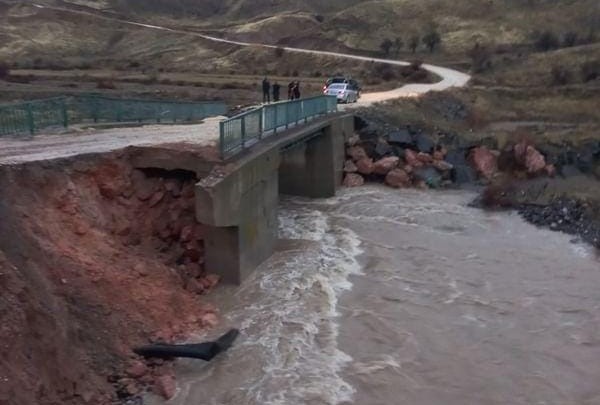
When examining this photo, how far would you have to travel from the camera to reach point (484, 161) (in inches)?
1283

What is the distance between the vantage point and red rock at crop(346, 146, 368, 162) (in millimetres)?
31750

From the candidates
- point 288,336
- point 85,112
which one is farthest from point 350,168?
point 288,336

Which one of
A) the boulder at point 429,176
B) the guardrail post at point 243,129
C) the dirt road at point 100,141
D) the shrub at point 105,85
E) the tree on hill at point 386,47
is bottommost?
the boulder at point 429,176

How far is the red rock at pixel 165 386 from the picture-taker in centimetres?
1188

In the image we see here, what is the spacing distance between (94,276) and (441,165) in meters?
21.2

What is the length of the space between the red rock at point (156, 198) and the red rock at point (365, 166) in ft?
51.1

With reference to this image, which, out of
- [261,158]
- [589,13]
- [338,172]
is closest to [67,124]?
[261,158]

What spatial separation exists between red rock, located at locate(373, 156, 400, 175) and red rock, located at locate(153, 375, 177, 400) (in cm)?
1986

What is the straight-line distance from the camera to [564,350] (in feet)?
47.6

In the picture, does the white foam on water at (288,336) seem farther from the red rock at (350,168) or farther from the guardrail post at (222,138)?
the red rock at (350,168)

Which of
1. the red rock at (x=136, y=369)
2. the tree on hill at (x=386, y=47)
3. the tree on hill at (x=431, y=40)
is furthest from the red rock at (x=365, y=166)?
the tree on hill at (x=431, y=40)

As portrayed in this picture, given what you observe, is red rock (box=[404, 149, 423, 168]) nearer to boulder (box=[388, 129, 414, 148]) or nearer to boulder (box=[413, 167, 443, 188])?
boulder (box=[413, 167, 443, 188])

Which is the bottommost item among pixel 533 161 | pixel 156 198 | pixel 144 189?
pixel 533 161

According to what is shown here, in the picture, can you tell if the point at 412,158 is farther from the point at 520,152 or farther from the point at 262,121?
the point at 262,121
